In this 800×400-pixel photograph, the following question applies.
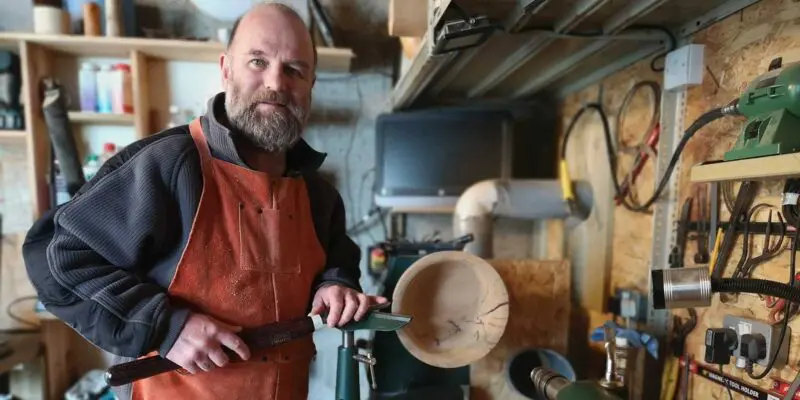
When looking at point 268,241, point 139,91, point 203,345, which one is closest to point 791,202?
point 268,241

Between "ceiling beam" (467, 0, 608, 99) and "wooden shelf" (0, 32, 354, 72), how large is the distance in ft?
1.93

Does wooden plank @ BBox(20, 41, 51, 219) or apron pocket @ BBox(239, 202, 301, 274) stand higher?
wooden plank @ BBox(20, 41, 51, 219)

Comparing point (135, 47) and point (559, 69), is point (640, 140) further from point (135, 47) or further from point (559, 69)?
point (135, 47)

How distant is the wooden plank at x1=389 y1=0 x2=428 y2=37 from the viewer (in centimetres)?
143

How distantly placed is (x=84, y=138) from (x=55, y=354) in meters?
0.95

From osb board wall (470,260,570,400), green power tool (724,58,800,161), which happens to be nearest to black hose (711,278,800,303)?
green power tool (724,58,800,161)

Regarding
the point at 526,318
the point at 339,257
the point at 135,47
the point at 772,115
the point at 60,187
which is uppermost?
the point at 135,47

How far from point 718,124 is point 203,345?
51.8 inches

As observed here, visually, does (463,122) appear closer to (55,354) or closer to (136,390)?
(136,390)

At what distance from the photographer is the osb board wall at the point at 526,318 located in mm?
1595

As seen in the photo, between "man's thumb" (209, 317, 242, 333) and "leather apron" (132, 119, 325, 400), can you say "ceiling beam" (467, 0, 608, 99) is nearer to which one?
"leather apron" (132, 119, 325, 400)

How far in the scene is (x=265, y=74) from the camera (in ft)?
3.59

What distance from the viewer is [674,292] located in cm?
105

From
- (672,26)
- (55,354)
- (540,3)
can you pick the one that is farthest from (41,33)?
(672,26)
